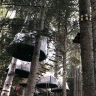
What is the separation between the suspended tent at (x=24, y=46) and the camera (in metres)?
4.58

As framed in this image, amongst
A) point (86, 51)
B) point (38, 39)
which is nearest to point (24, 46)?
point (38, 39)

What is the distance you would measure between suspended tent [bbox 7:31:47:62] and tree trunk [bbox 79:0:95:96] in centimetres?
139

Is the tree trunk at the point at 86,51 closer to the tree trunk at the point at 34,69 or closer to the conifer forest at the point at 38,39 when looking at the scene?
the conifer forest at the point at 38,39

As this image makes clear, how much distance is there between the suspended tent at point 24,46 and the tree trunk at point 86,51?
1.39 metres

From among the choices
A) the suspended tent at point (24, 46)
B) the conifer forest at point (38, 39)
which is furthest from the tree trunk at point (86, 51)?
the suspended tent at point (24, 46)

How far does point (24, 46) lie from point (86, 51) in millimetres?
1778

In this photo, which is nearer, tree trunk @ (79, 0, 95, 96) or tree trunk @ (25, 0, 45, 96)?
tree trunk @ (79, 0, 95, 96)

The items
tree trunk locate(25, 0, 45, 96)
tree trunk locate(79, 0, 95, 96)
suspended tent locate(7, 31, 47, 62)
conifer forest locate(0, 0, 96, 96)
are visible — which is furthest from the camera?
suspended tent locate(7, 31, 47, 62)

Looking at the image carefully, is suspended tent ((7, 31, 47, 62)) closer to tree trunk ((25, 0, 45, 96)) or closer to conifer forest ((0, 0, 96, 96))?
conifer forest ((0, 0, 96, 96))

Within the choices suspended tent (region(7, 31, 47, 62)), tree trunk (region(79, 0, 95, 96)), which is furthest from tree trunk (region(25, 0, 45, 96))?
tree trunk (region(79, 0, 95, 96))

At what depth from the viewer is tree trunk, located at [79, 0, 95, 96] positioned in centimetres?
317

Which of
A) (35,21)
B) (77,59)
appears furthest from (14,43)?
(77,59)

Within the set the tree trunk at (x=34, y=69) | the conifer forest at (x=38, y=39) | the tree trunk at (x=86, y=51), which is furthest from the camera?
the tree trunk at (x=34, y=69)

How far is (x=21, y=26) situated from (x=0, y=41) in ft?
3.10
